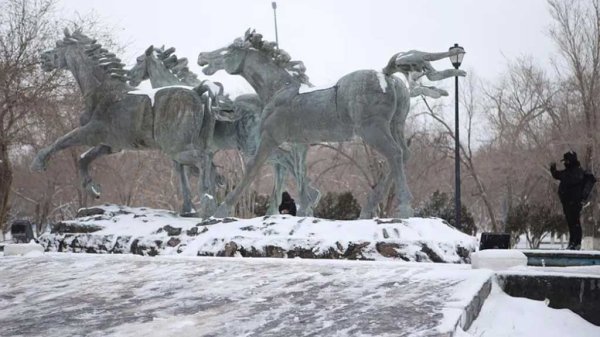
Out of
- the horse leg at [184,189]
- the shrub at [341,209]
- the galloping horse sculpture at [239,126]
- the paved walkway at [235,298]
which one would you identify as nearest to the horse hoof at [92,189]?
the horse leg at [184,189]

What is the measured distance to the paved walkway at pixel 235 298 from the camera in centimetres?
417

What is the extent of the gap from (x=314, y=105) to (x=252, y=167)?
157 centimetres

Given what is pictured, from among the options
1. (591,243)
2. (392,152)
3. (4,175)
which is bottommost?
(591,243)

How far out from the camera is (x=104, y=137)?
11.8 metres

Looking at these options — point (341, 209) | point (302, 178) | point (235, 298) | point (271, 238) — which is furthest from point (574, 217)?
point (341, 209)

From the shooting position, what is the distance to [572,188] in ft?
35.1

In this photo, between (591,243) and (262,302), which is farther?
(591,243)

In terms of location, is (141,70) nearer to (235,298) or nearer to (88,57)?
(88,57)

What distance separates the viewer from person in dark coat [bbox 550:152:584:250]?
10617 millimetres

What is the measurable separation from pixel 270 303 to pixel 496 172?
2543 cm

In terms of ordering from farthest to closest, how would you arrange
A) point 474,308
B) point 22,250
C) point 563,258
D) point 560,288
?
point 22,250
point 563,258
point 560,288
point 474,308

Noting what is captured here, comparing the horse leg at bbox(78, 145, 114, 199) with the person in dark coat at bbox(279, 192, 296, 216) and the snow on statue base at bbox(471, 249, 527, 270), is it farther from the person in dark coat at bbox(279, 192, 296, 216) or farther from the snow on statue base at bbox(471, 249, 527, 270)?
the snow on statue base at bbox(471, 249, 527, 270)

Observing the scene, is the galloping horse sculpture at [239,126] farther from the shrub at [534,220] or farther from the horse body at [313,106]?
the shrub at [534,220]

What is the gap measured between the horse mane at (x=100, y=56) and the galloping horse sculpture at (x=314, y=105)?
166 centimetres
